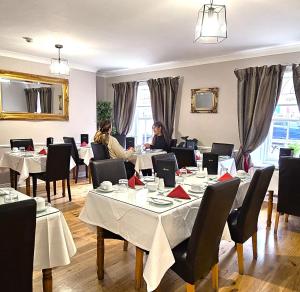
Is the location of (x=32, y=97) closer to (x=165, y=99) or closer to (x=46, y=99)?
(x=46, y=99)

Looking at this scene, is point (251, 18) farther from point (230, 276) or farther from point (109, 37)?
point (230, 276)

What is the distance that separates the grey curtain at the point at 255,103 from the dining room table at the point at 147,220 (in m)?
2.78

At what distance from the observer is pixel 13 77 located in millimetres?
5180

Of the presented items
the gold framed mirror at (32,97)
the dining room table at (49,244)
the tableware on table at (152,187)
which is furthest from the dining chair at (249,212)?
the gold framed mirror at (32,97)

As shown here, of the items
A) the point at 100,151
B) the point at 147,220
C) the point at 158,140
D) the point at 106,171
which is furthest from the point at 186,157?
the point at 147,220

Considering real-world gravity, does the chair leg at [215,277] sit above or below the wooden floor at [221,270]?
above

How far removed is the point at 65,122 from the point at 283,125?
175 inches

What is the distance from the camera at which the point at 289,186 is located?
3.14 m

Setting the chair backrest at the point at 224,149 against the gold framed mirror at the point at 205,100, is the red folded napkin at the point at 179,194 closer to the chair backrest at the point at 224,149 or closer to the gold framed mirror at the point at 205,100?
the chair backrest at the point at 224,149

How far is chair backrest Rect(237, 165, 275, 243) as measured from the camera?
2191 mm

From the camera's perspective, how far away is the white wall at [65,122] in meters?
5.20

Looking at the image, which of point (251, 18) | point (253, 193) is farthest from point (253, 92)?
point (253, 193)

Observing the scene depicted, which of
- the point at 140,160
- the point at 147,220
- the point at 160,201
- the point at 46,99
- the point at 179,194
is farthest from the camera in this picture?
the point at 46,99

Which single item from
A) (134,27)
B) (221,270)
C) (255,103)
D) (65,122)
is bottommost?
(221,270)
